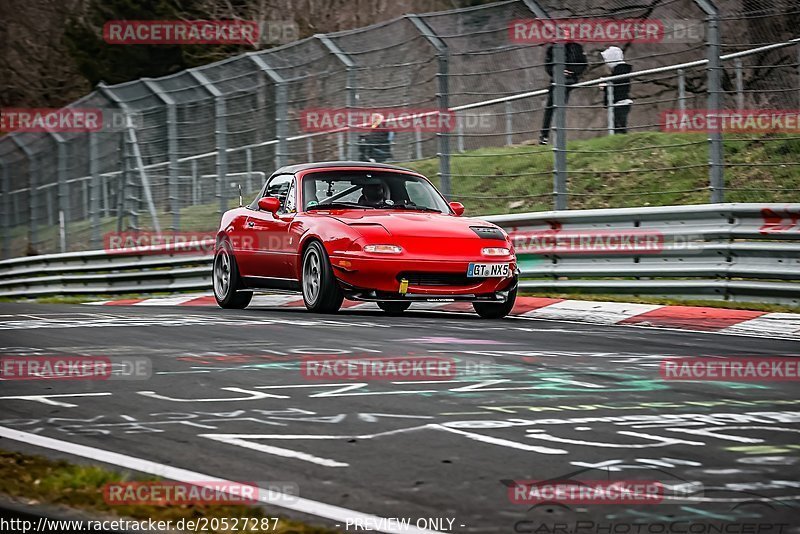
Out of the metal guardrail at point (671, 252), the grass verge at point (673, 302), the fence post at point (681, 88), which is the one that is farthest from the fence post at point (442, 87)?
the fence post at point (681, 88)

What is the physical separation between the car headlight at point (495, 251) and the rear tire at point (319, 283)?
132cm

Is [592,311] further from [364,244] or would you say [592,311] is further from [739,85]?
[739,85]

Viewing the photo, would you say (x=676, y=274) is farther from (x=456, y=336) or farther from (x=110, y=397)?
(x=110, y=397)

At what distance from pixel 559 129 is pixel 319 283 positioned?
139 inches

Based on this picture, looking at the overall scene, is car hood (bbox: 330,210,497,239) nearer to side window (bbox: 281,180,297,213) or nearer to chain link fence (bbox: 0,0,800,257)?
side window (bbox: 281,180,297,213)

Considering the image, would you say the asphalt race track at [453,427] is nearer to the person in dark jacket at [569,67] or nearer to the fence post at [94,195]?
the person in dark jacket at [569,67]

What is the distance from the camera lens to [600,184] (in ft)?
58.3

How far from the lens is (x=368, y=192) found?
12812 mm

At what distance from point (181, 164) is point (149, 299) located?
258cm

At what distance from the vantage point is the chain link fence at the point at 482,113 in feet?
42.9

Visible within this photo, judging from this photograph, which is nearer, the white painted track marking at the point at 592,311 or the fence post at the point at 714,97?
the white painted track marking at the point at 592,311

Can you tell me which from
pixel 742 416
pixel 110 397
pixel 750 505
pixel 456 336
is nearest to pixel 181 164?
pixel 456 336

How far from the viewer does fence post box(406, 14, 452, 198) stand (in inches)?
597

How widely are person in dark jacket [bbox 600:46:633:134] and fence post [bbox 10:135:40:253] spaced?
1457 centimetres
